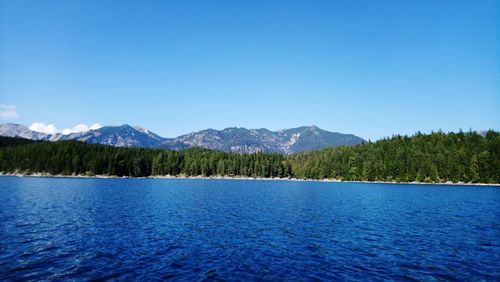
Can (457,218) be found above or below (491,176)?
below

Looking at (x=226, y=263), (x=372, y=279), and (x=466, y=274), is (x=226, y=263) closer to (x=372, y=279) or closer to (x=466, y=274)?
(x=372, y=279)

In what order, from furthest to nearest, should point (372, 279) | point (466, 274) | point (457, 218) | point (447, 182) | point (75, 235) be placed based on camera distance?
1. point (447, 182)
2. point (457, 218)
3. point (75, 235)
4. point (466, 274)
5. point (372, 279)

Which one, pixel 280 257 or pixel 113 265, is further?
pixel 280 257

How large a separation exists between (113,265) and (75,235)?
14.0 metres

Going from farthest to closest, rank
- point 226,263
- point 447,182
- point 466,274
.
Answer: point 447,182 → point 226,263 → point 466,274

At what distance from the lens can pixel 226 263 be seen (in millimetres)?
26344

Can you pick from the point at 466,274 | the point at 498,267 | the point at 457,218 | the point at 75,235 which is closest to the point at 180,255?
the point at 75,235

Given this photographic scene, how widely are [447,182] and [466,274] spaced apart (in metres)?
202

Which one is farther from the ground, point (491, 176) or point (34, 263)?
point (491, 176)

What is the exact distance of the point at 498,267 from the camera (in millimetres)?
26344

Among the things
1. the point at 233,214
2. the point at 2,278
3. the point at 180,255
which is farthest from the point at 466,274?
the point at 233,214

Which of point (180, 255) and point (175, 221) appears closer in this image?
point (180, 255)

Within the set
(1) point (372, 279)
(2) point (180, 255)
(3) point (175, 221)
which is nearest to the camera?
(1) point (372, 279)

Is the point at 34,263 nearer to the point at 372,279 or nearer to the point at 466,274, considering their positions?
the point at 372,279
